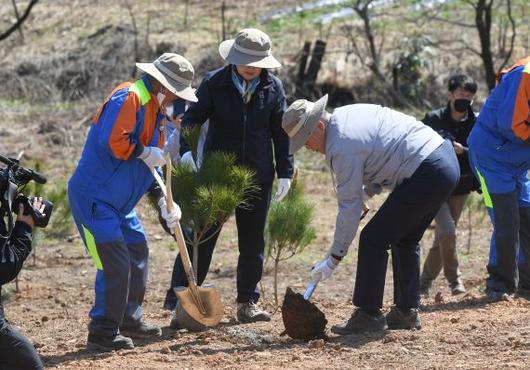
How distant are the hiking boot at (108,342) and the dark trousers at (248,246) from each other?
932 millimetres

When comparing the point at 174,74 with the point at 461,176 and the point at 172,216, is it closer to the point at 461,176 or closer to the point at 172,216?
the point at 172,216

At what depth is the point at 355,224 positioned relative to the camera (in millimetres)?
6031

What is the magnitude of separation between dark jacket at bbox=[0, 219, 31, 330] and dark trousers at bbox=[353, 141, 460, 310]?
1981mm

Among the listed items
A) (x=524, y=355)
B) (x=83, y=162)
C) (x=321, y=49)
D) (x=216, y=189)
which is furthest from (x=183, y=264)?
(x=321, y=49)

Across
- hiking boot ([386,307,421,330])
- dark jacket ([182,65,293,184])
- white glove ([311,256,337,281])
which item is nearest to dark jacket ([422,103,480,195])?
dark jacket ([182,65,293,184])

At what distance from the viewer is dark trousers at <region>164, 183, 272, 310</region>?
710 cm

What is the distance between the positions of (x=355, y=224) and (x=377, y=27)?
36.6 ft

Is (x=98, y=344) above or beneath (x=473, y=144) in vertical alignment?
beneath


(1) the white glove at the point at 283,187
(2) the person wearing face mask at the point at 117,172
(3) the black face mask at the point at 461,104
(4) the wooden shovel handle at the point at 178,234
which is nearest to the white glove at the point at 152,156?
(2) the person wearing face mask at the point at 117,172

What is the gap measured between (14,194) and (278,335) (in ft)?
6.74

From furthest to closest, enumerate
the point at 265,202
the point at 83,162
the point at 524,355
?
the point at 265,202 → the point at 83,162 → the point at 524,355

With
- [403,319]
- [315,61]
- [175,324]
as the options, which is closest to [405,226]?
[403,319]

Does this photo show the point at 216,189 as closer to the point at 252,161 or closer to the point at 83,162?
the point at 252,161

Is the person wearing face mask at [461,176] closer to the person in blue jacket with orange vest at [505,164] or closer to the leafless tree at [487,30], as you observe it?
the person in blue jacket with orange vest at [505,164]
